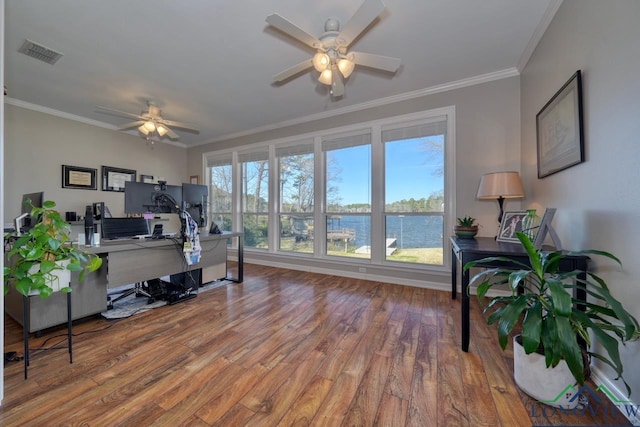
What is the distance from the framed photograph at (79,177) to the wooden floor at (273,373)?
2797mm

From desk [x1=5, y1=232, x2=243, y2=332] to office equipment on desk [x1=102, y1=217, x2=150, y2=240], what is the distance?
0.33m

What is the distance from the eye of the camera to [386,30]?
7.15 feet

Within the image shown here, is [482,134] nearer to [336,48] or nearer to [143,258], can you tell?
[336,48]

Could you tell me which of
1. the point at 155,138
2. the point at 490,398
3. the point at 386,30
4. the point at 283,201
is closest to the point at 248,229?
the point at 283,201

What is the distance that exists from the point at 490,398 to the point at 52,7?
4.13m

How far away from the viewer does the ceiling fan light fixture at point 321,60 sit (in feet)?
6.46

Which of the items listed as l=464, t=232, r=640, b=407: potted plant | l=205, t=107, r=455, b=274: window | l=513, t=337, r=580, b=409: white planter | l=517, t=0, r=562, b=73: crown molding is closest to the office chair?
l=205, t=107, r=455, b=274: window

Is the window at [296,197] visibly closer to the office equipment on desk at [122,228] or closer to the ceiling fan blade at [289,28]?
the office equipment on desk at [122,228]

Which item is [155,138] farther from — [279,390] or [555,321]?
[555,321]

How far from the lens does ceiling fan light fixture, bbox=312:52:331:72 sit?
6.46 ft

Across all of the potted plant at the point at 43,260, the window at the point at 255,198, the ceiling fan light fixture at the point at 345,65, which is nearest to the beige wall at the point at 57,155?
the window at the point at 255,198

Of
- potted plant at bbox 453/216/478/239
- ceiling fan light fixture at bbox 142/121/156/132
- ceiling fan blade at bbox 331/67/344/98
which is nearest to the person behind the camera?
ceiling fan blade at bbox 331/67/344/98

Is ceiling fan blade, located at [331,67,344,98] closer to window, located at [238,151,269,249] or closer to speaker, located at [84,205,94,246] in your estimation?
speaker, located at [84,205,94,246]

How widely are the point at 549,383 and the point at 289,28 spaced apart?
2603 millimetres
